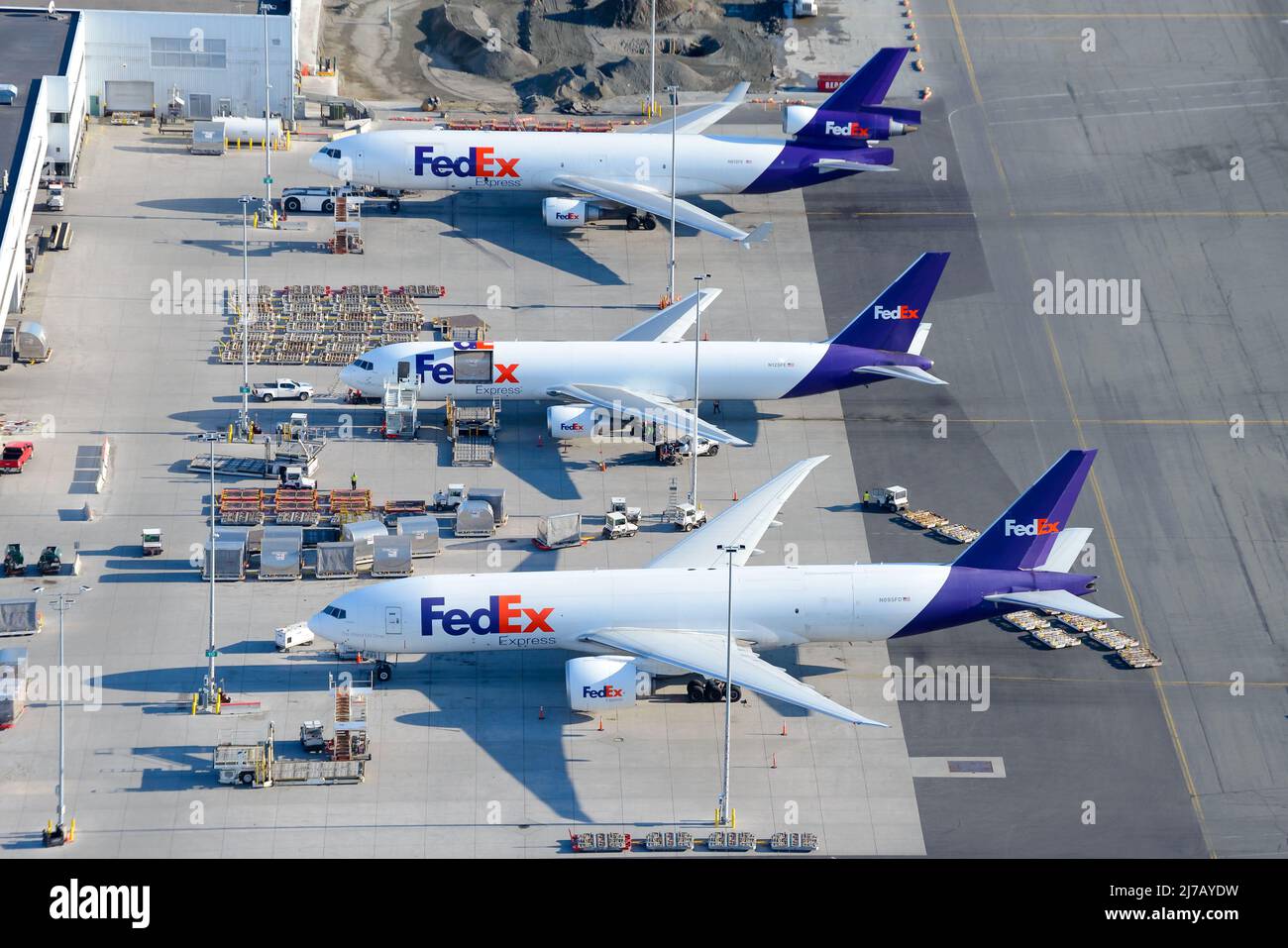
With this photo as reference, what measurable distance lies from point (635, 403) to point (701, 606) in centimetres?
2033

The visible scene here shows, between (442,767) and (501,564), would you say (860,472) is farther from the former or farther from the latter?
(442,767)

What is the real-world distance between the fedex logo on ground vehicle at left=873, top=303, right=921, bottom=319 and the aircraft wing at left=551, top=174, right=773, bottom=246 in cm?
1315

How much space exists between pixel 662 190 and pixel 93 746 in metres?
54.2

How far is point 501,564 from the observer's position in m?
109

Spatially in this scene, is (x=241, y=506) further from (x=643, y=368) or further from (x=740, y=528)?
(x=740, y=528)

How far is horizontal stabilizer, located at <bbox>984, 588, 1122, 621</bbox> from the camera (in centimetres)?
10000

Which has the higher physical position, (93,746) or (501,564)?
(501,564)

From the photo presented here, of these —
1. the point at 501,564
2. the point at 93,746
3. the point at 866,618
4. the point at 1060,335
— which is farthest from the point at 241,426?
the point at 1060,335

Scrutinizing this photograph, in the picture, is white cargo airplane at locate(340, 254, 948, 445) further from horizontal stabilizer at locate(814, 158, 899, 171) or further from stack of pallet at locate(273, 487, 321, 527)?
horizontal stabilizer at locate(814, 158, 899, 171)

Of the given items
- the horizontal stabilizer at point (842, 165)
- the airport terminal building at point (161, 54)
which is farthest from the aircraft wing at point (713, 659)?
the airport terminal building at point (161, 54)

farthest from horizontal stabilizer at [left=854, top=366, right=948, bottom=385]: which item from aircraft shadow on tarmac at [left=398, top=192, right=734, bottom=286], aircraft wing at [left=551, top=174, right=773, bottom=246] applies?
aircraft shadow on tarmac at [left=398, top=192, right=734, bottom=286]

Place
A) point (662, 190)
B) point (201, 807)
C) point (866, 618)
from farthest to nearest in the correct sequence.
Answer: point (662, 190)
point (866, 618)
point (201, 807)

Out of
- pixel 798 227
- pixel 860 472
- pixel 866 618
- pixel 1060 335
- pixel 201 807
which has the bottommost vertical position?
pixel 201 807

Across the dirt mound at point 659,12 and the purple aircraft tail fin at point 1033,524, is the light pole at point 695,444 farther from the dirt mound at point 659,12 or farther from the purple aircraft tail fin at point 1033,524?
the dirt mound at point 659,12
